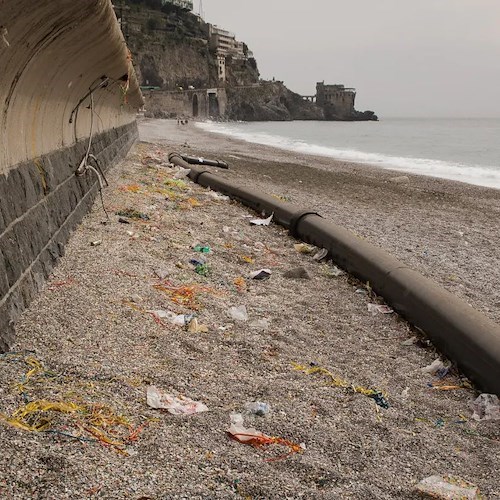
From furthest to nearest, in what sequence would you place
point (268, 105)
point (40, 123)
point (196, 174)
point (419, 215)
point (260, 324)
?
1. point (268, 105)
2. point (196, 174)
3. point (419, 215)
4. point (40, 123)
5. point (260, 324)

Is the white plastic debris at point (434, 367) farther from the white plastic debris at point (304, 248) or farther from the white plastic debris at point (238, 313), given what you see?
the white plastic debris at point (304, 248)

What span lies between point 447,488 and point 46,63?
3686 mm

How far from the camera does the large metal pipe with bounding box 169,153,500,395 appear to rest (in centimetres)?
338

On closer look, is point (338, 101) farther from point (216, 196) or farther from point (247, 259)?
point (247, 259)

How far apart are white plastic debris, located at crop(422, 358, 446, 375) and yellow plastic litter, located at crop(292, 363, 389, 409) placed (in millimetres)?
576

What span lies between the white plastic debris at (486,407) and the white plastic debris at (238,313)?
67.7 inches

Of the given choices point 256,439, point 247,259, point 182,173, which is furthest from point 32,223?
point 182,173

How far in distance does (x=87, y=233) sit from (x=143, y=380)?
9.23ft

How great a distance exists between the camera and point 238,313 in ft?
13.4

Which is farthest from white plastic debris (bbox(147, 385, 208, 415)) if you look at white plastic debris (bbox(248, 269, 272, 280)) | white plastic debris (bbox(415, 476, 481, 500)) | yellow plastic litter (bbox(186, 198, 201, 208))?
yellow plastic litter (bbox(186, 198, 201, 208))

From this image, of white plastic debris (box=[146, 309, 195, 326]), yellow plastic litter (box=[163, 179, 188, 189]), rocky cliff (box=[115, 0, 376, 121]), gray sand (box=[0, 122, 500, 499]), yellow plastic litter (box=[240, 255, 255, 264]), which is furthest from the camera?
rocky cliff (box=[115, 0, 376, 121])

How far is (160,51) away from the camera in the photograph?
306 feet

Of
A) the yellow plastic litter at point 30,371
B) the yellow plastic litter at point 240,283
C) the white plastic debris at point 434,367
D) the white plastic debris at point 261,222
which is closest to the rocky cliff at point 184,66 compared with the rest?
the white plastic debris at point 261,222

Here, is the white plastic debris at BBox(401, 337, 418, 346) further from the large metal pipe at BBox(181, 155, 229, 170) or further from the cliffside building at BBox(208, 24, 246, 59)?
the cliffside building at BBox(208, 24, 246, 59)
